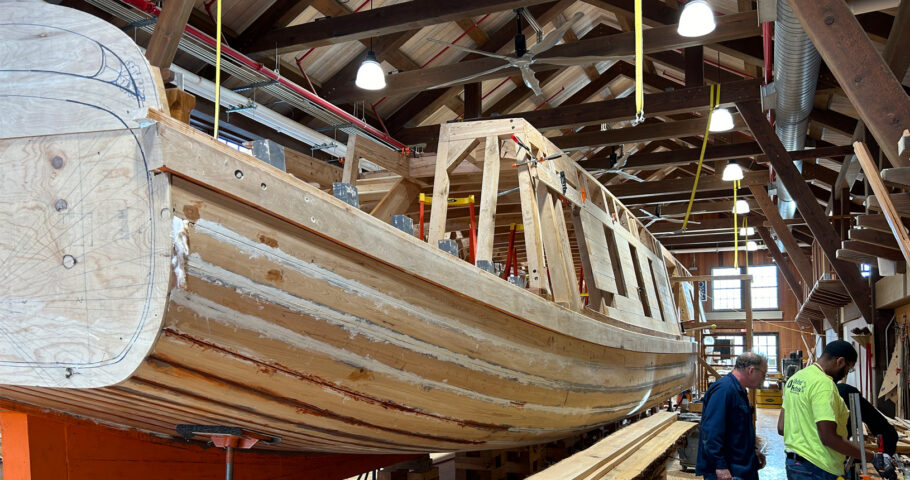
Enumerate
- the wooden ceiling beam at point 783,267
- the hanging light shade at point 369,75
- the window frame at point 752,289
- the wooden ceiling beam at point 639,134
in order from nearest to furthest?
1. the hanging light shade at point 369,75
2. the wooden ceiling beam at point 639,134
3. the wooden ceiling beam at point 783,267
4. the window frame at point 752,289

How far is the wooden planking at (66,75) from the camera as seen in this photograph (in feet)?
5.87

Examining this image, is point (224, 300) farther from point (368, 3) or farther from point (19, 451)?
point (368, 3)

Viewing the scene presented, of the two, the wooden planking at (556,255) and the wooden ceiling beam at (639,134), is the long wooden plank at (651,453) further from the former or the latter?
the wooden ceiling beam at (639,134)

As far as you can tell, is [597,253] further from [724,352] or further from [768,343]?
[768,343]

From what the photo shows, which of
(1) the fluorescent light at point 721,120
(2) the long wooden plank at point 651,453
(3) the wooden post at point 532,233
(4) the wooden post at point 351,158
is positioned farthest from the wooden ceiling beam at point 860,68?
(1) the fluorescent light at point 721,120

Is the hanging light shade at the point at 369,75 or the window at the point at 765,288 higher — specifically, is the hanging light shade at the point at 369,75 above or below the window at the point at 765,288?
above

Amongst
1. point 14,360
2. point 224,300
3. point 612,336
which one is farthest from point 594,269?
point 14,360

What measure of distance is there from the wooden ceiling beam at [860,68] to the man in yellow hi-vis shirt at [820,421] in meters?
1.33

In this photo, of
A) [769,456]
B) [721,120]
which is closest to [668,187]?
[721,120]

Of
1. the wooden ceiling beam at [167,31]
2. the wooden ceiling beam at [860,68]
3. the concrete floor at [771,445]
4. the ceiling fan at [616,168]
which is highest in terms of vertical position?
the ceiling fan at [616,168]

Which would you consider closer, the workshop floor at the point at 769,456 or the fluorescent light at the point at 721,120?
the workshop floor at the point at 769,456

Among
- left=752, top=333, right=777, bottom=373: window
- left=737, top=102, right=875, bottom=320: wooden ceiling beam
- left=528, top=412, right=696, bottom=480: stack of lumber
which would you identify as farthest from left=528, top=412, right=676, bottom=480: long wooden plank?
left=752, top=333, right=777, bottom=373: window

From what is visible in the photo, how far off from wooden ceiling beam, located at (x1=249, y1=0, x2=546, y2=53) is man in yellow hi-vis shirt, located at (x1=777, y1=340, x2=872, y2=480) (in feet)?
15.5

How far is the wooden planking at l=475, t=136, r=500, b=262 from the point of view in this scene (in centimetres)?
374
